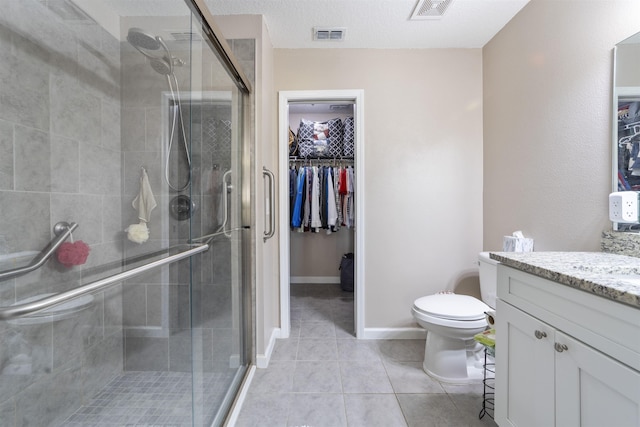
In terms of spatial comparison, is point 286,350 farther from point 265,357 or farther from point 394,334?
point 394,334

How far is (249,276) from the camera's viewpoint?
1.72 m

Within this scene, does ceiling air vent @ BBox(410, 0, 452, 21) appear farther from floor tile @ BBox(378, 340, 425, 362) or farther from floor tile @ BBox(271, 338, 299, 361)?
floor tile @ BBox(271, 338, 299, 361)

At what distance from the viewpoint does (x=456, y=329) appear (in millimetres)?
1504

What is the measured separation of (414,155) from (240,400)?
2033 mm

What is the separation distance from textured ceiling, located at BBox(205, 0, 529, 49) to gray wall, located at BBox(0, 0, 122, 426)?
0.92 m

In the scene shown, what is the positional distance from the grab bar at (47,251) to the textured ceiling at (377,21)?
1.53 metres

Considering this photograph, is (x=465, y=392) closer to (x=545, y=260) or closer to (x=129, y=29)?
(x=545, y=260)

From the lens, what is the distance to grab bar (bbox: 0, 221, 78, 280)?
908mm

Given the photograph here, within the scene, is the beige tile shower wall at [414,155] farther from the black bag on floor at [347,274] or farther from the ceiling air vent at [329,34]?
the black bag on floor at [347,274]

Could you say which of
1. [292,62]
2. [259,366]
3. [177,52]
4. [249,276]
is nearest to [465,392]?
[259,366]

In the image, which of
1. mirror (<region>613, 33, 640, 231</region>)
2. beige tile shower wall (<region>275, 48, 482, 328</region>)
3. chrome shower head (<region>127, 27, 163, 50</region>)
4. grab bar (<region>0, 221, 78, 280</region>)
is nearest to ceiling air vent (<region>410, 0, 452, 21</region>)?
beige tile shower wall (<region>275, 48, 482, 328</region>)

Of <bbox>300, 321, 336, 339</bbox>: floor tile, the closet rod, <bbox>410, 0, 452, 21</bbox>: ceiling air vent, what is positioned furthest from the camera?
the closet rod

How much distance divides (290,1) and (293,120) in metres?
1.96

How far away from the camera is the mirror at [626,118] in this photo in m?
1.10
